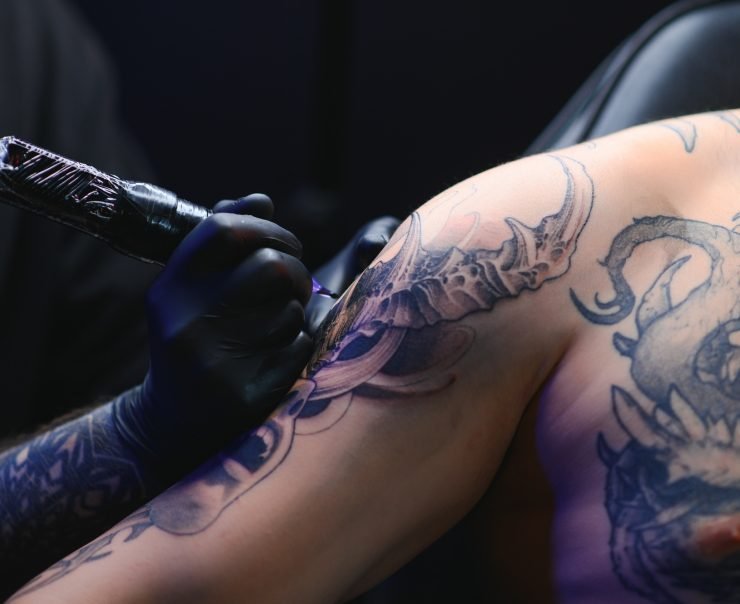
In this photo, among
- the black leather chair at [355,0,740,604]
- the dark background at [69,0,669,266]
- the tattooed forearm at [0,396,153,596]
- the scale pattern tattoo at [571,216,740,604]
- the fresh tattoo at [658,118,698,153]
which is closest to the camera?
the scale pattern tattoo at [571,216,740,604]

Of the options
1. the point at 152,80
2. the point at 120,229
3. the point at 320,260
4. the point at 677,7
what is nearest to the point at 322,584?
the point at 120,229

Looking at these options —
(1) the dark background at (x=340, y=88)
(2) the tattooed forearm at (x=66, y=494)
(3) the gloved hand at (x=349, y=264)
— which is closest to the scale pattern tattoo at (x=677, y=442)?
(3) the gloved hand at (x=349, y=264)

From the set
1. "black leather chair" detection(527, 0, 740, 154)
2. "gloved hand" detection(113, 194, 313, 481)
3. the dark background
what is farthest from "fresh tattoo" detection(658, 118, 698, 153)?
the dark background

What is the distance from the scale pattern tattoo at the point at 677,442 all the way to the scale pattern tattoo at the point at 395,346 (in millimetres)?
53

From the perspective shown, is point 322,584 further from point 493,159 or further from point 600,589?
point 493,159

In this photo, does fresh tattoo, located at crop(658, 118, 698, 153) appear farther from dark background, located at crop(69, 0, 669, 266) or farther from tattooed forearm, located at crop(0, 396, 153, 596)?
dark background, located at crop(69, 0, 669, 266)

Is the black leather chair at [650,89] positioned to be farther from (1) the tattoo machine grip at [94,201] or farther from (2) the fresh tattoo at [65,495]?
(1) the tattoo machine grip at [94,201]

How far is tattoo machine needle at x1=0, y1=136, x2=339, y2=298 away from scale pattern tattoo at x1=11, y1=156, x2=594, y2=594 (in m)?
0.17

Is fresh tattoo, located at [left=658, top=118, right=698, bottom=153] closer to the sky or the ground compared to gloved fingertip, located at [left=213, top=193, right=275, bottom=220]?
closer to the sky

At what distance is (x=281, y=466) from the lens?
0.66m

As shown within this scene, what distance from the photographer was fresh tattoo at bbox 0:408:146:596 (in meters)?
0.85

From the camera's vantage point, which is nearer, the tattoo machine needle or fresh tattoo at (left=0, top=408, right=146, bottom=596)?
the tattoo machine needle

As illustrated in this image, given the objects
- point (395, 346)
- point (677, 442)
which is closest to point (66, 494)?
point (395, 346)

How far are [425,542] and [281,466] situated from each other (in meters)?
0.15
